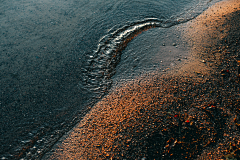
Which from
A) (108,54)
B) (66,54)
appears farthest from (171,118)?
(66,54)

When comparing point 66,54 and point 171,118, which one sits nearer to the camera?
point 171,118

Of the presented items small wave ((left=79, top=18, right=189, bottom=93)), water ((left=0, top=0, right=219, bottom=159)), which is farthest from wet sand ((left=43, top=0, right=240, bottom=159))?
small wave ((left=79, top=18, right=189, bottom=93))

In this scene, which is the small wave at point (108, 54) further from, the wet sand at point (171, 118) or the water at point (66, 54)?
the wet sand at point (171, 118)

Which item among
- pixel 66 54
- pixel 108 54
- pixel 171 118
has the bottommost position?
pixel 171 118

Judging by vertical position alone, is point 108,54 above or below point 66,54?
below

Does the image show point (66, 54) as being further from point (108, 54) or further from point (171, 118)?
point (171, 118)

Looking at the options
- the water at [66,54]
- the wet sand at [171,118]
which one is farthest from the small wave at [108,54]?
the wet sand at [171,118]
